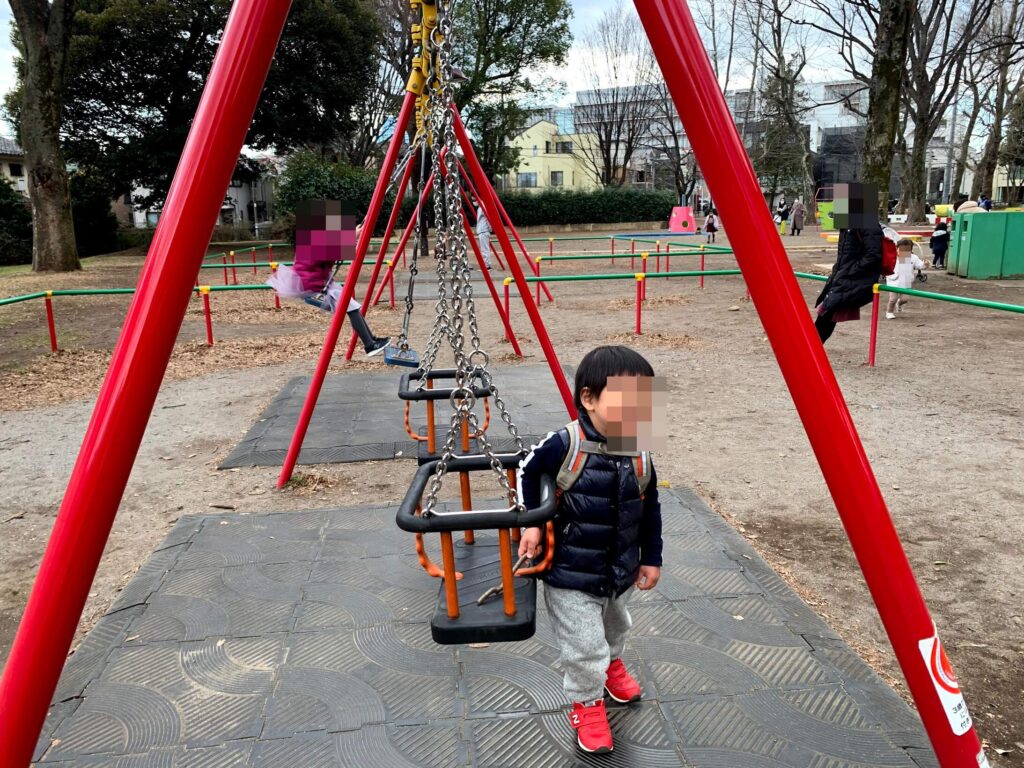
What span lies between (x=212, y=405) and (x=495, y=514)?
17.4 feet

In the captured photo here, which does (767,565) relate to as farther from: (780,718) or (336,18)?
(336,18)

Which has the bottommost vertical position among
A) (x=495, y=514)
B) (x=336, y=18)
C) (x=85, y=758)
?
(x=85, y=758)

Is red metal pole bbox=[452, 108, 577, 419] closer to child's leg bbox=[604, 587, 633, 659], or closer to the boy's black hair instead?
child's leg bbox=[604, 587, 633, 659]

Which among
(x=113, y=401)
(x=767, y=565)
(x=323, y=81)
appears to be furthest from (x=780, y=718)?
(x=323, y=81)

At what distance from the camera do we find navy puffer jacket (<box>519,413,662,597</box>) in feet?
6.72

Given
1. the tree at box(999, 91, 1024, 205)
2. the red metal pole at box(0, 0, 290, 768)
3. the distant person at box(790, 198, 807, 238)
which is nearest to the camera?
the red metal pole at box(0, 0, 290, 768)

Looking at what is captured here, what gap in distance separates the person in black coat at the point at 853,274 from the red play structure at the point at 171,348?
454 centimetres

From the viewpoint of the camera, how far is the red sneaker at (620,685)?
236cm

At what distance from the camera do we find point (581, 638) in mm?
2080

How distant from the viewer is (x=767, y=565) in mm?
3271

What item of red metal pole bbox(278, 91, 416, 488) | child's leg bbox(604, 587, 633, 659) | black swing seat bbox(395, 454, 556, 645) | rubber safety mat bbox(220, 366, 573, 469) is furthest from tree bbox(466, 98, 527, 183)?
child's leg bbox(604, 587, 633, 659)

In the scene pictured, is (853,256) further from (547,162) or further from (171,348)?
(547,162)

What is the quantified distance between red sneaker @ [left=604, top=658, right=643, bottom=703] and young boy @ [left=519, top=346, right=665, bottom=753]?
206 mm

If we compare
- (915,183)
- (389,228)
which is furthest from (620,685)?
(915,183)
